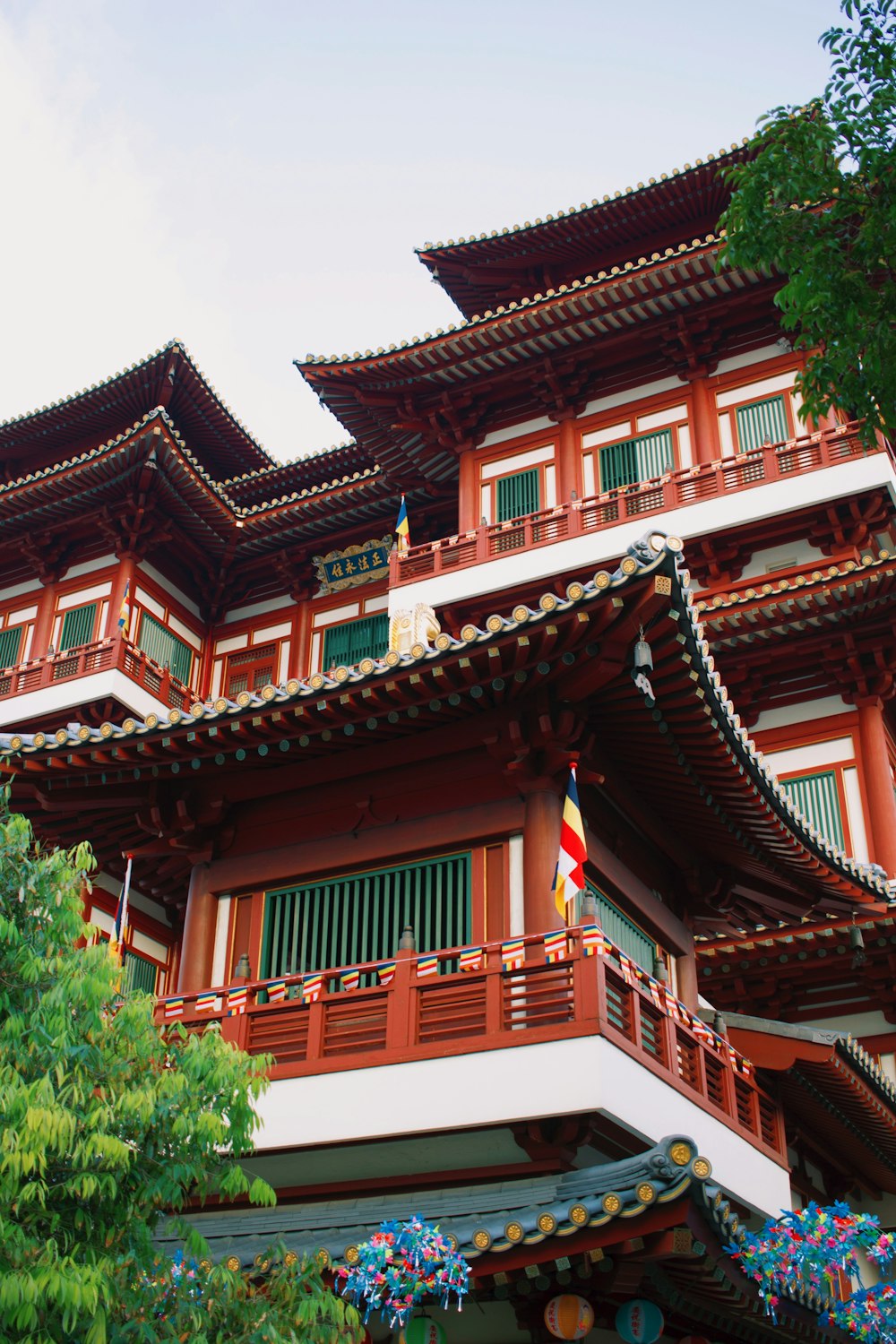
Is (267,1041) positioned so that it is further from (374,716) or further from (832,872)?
(832,872)

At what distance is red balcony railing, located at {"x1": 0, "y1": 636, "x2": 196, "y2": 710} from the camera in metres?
25.9

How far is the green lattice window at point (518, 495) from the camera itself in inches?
1019

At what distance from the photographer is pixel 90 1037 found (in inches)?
330

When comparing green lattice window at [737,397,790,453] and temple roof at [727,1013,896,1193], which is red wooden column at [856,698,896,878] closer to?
temple roof at [727,1013,896,1193]

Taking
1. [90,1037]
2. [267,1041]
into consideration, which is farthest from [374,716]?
[90,1037]

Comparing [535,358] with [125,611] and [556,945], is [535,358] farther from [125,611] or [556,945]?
[556,945]

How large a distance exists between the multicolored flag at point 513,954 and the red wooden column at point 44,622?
17.7 m

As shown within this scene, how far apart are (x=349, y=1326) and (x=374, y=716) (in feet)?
19.0

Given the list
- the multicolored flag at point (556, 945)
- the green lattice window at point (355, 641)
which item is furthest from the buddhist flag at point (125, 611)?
the multicolored flag at point (556, 945)

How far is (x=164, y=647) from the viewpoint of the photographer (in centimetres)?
2870

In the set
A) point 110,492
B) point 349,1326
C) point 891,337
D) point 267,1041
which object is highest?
point 110,492

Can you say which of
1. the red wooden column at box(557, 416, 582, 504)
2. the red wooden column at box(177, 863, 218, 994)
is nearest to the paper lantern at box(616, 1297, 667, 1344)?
the red wooden column at box(177, 863, 218, 994)

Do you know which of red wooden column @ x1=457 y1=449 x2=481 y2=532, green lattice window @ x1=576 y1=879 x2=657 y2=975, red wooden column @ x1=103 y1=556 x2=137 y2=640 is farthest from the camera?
red wooden column @ x1=103 y1=556 x2=137 y2=640

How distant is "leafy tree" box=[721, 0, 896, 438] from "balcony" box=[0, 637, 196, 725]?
1673 cm
